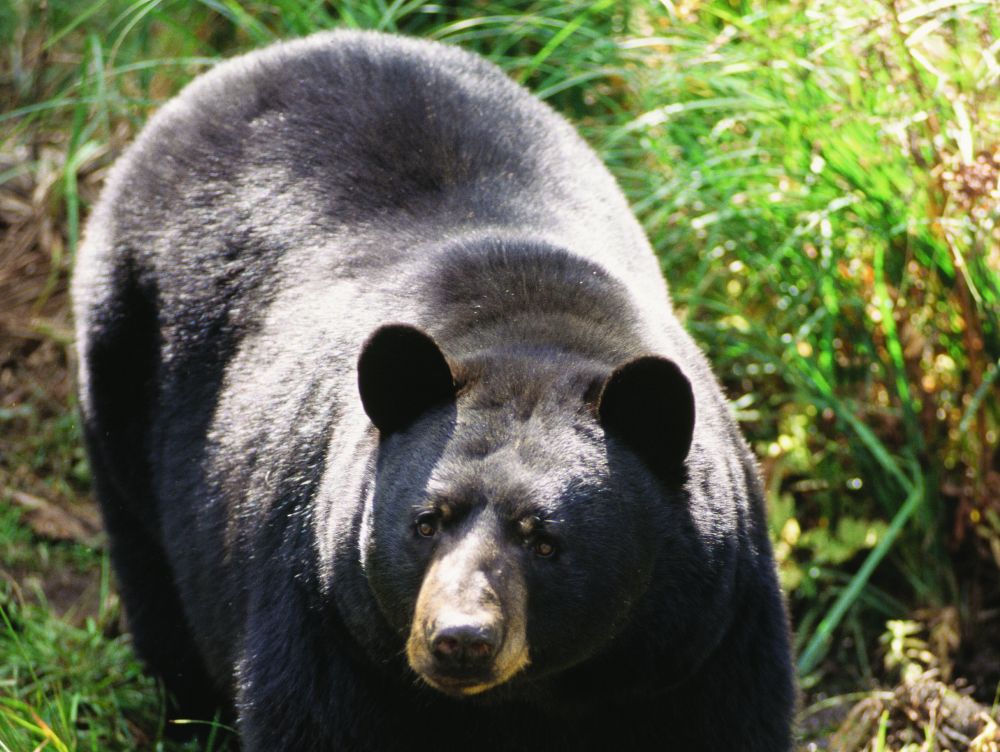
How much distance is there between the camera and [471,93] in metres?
4.98

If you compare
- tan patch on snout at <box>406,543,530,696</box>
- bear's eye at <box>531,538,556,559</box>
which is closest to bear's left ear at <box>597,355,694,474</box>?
bear's eye at <box>531,538,556,559</box>

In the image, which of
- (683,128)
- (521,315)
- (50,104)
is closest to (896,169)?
(683,128)

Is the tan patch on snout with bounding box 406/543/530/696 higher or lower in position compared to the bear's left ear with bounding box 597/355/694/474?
lower

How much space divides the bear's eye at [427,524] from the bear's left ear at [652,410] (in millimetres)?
466

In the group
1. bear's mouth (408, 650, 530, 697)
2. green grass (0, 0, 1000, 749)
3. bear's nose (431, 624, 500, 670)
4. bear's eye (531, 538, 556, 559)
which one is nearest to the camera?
bear's nose (431, 624, 500, 670)

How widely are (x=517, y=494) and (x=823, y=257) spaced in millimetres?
2727

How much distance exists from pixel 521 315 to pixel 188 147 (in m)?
1.85

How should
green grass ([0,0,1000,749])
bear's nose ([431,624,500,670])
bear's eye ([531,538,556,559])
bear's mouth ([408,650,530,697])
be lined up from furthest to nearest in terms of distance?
green grass ([0,0,1000,749]) → bear's eye ([531,538,556,559]) → bear's mouth ([408,650,530,697]) → bear's nose ([431,624,500,670])

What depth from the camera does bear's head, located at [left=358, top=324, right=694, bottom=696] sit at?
3.31 m

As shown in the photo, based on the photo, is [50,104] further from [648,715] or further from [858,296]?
[648,715]

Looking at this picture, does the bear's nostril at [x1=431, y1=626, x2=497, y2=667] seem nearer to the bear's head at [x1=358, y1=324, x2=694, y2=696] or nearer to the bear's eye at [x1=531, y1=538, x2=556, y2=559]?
the bear's head at [x1=358, y1=324, x2=694, y2=696]

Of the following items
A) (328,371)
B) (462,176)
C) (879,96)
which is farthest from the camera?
(879,96)

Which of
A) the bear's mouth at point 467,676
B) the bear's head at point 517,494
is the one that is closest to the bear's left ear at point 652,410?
the bear's head at point 517,494

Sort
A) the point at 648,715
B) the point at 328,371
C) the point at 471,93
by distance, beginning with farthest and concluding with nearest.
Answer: the point at 471,93 < the point at 328,371 < the point at 648,715
